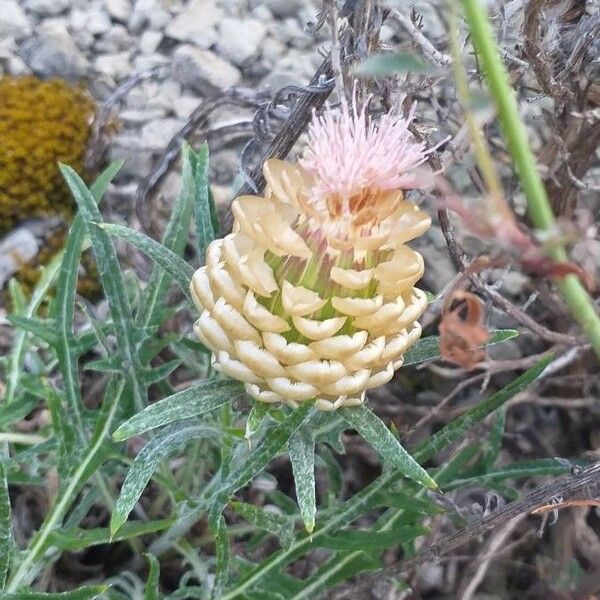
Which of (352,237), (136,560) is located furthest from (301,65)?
(352,237)

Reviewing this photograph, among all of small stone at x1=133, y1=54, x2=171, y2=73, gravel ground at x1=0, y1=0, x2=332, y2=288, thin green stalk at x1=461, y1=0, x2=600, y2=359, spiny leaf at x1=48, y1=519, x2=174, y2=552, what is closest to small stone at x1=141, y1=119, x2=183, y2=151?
gravel ground at x1=0, y1=0, x2=332, y2=288

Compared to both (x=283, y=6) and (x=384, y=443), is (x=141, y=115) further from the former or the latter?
(x=384, y=443)

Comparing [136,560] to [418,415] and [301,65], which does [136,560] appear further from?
[301,65]

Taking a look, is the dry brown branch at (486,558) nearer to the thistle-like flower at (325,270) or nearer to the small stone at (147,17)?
the thistle-like flower at (325,270)

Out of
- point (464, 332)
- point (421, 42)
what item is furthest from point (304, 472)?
point (421, 42)

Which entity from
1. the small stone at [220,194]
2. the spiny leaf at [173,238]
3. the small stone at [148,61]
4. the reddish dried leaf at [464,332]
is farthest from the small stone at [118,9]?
the reddish dried leaf at [464,332]
